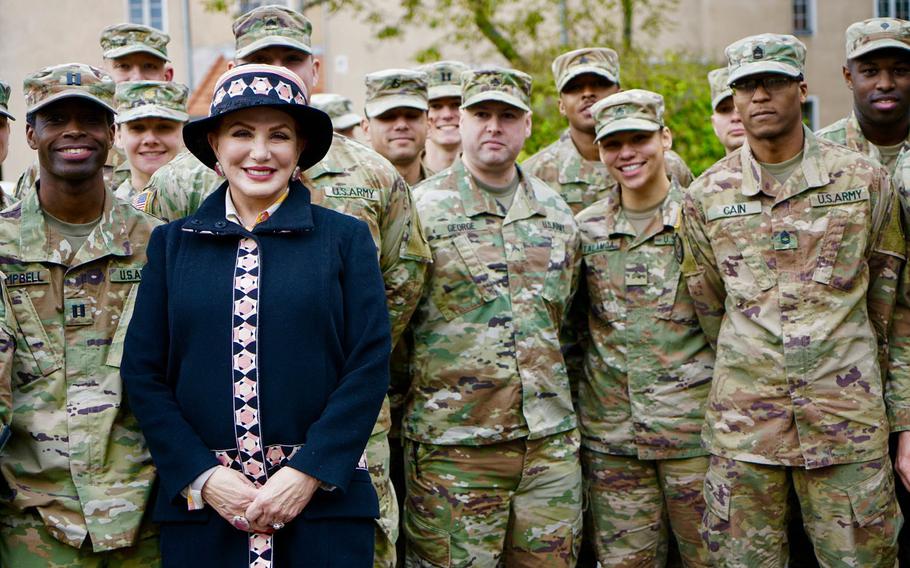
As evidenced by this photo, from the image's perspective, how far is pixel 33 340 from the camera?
3.71 meters

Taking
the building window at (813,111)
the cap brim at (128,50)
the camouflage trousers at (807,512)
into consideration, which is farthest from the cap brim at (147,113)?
the building window at (813,111)

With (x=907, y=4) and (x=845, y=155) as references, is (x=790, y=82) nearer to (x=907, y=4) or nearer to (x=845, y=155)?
(x=845, y=155)

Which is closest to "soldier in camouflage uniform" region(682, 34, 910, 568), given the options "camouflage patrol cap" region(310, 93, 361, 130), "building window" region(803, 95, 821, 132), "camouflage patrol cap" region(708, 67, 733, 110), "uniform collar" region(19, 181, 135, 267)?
"camouflage patrol cap" region(708, 67, 733, 110)

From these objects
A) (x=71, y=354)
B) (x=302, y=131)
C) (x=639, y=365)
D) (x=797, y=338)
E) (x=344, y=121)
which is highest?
(x=344, y=121)

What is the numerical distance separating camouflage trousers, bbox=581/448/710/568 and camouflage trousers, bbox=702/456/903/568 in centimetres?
38

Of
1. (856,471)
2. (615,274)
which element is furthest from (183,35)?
(856,471)

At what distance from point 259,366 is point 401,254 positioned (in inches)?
58.3

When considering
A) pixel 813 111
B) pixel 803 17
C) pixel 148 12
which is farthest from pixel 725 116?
pixel 148 12

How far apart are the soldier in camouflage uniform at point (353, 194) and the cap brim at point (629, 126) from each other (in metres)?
1.24

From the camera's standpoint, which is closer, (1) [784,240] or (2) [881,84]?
(1) [784,240]

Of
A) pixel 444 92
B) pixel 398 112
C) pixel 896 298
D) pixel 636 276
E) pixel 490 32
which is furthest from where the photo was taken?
pixel 490 32

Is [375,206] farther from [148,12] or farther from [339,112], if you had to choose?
[148,12]

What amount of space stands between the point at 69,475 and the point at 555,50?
38.3 ft

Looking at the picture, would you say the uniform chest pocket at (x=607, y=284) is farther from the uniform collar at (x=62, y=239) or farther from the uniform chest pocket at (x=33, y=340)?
the uniform chest pocket at (x=33, y=340)
